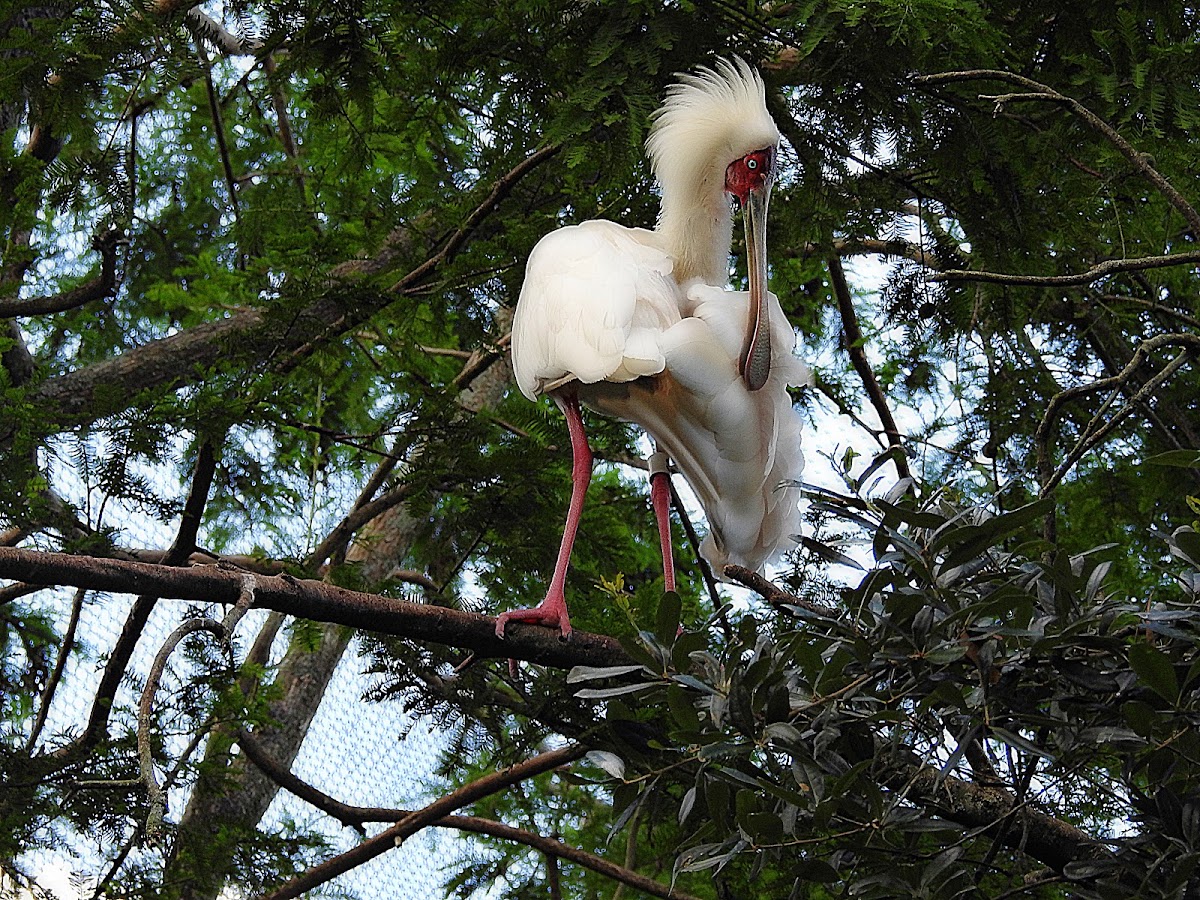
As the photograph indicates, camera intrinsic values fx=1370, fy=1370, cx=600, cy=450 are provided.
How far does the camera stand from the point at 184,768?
409 centimetres

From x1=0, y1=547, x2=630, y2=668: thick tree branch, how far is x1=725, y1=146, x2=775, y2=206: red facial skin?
147 centimetres

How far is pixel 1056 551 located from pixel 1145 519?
3.27 m

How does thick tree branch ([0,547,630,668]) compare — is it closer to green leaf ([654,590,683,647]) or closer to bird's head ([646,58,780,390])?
green leaf ([654,590,683,647])

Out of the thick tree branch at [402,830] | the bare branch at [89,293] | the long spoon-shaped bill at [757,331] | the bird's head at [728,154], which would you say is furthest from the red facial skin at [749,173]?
the thick tree branch at [402,830]

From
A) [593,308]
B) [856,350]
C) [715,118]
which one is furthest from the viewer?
[856,350]

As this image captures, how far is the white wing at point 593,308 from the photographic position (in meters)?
3.53

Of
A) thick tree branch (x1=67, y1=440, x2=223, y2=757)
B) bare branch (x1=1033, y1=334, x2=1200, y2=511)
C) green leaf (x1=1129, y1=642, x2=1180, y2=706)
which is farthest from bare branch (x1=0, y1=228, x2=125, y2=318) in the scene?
green leaf (x1=1129, y1=642, x2=1180, y2=706)

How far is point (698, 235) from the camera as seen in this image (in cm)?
408

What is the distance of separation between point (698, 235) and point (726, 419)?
66 cm

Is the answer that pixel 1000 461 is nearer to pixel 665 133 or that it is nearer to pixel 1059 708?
pixel 665 133

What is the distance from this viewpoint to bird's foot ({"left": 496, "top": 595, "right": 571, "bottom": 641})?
3166mm

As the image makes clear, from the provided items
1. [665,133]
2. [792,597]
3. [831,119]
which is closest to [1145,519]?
[831,119]

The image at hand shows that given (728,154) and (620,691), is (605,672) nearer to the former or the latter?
(620,691)

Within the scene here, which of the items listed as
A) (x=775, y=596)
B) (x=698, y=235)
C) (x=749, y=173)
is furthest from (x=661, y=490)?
(x=775, y=596)
